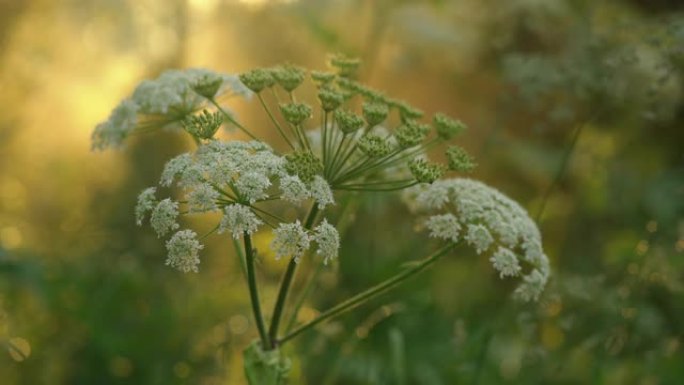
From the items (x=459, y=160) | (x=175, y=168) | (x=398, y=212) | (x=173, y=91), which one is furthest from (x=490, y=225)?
(x=398, y=212)

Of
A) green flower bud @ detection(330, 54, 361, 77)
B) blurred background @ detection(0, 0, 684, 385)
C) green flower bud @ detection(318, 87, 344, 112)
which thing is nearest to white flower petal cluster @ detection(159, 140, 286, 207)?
green flower bud @ detection(318, 87, 344, 112)

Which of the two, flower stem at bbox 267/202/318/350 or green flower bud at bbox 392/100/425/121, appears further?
green flower bud at bbox 392/100/425/121

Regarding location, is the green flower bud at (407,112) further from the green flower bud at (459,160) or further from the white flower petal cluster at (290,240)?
the white flower petal cluster at (290,240)

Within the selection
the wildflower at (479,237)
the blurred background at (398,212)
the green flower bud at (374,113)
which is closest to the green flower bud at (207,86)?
the green flower bud at (374,113)

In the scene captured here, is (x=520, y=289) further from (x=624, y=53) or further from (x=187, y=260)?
(x=624, y=53)

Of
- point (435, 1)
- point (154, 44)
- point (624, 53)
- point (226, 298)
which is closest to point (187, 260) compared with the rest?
point (624, 53)

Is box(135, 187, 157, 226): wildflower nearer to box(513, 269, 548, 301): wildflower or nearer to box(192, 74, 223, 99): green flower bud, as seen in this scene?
box(192, 74, 223, 99): green flower bud

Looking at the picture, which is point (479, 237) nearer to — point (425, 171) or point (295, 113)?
point (425, 171)
